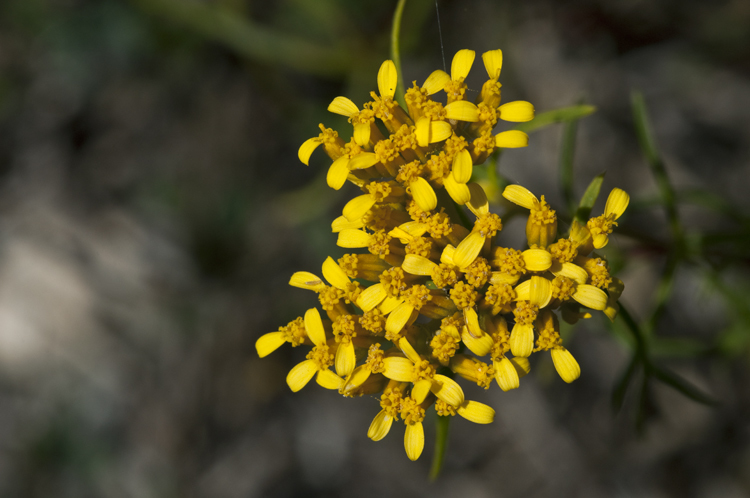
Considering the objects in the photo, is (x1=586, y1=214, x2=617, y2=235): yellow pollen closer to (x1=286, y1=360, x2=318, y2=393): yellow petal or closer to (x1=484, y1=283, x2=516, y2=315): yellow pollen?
(x1=484, y1=283, x2=516, y2=315): yellow pollen

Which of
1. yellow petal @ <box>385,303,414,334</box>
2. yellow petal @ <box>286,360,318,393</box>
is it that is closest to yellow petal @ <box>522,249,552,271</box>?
yellow petal @ <box>385,303,414,334</box>

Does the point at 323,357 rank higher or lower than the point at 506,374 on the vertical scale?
higher

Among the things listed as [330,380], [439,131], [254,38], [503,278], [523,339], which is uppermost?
[254,38]

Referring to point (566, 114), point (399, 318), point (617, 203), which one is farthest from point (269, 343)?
point (566, 114)

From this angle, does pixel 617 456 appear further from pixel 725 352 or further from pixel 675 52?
pixel 675 52

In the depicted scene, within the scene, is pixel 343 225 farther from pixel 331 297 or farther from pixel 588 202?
pixel 588 202

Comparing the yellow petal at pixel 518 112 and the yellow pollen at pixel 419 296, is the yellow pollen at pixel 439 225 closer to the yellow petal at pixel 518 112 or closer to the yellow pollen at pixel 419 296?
the yellow pollen at pixel 419 296

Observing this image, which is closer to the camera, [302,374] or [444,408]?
[444,408]
